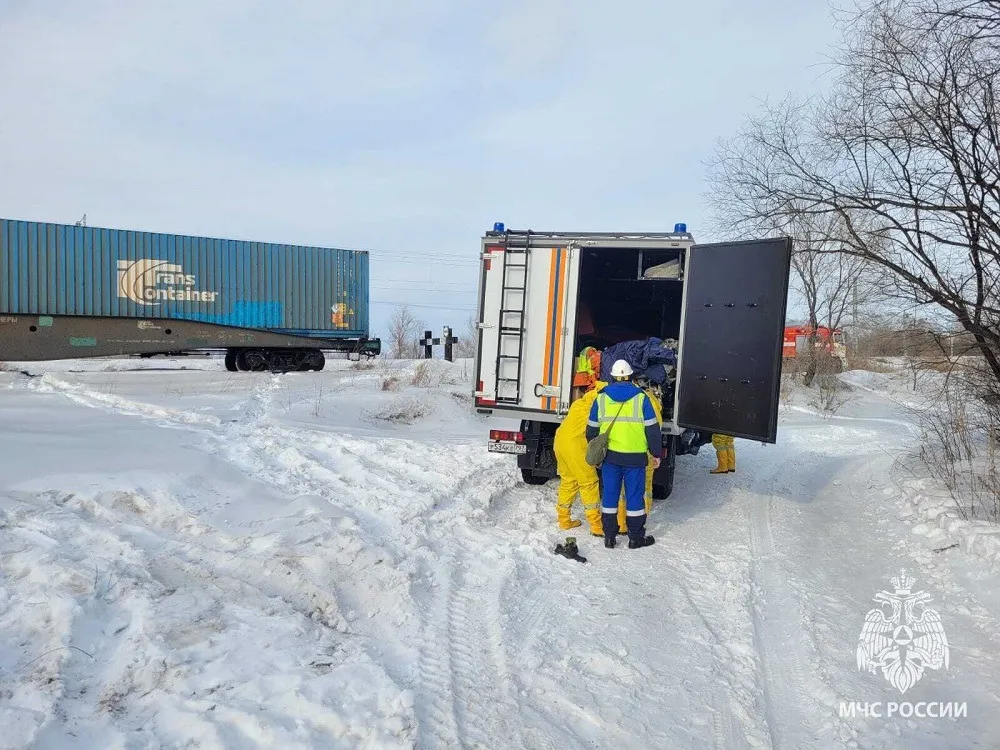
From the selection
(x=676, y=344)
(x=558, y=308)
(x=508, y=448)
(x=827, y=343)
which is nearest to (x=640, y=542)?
(x=508, y=448)

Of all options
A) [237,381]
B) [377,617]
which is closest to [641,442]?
[377,617]

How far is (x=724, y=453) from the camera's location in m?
9.32

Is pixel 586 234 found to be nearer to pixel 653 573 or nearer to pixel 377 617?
pixel 653 573

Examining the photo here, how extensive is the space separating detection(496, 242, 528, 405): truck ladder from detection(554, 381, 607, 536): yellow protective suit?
3.53 feet

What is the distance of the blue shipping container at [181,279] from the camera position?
64.3 feet

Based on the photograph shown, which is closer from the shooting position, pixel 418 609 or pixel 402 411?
pixel 418 609

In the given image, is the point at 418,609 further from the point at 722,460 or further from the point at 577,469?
the point at 722,460

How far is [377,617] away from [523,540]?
6.85ft

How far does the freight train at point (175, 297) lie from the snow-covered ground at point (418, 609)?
1367 centimetres

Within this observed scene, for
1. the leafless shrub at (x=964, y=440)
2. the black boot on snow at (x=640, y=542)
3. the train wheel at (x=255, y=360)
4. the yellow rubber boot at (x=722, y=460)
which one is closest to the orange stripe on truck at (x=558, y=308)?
the black boot on snow at (x=640, y=542)

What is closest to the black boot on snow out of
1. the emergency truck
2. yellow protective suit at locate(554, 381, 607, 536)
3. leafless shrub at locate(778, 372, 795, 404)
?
yellow protective suit at locate(554, 381, 607, 536)

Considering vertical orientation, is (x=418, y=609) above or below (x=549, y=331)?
below

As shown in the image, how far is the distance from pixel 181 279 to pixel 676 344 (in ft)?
58.6

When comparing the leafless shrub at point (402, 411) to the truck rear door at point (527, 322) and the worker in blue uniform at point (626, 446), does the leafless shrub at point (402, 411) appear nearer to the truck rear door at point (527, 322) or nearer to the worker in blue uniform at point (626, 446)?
the truck rear door at point (527, 322)
